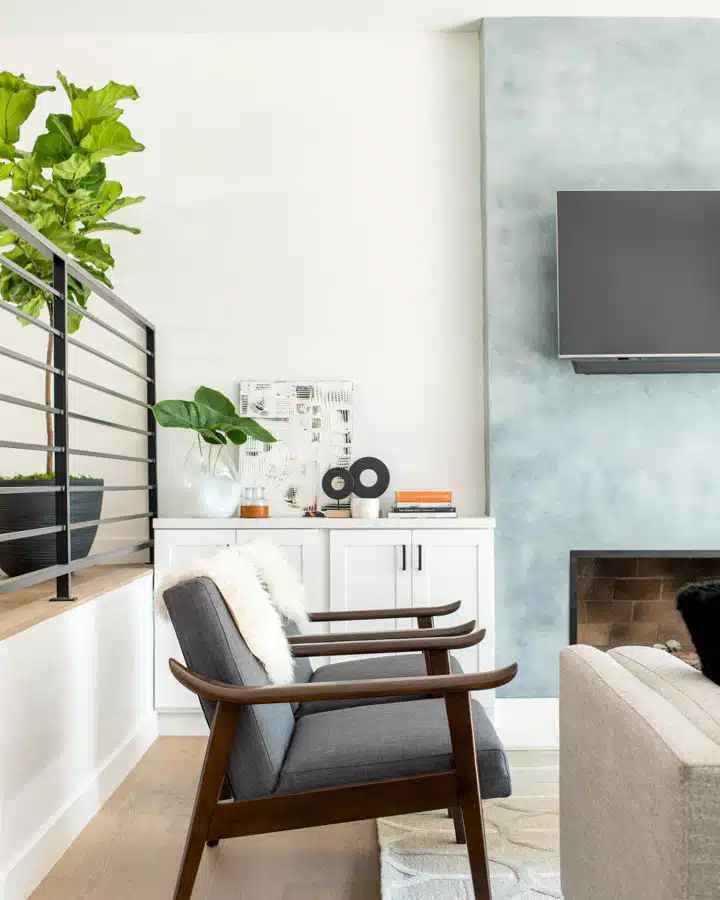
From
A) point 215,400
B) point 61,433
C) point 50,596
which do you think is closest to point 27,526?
point 50,596

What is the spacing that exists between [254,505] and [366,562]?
1.79 ft

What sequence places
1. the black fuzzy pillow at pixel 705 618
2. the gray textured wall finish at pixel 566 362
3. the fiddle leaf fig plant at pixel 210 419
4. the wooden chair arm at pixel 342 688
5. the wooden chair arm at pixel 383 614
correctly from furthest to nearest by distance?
the gray textured wall finish at pixel 566 362 < the fiddle leaf fig plant at pixel 210 419 < the wooden chair arm at pixel 383 614 < the wooden chair arm at pixel 342 688 < the black fuzzy pillow at pixel 705 618

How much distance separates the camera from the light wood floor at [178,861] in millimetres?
2254

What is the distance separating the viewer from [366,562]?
143 inches

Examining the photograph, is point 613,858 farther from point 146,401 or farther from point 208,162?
point 208,162

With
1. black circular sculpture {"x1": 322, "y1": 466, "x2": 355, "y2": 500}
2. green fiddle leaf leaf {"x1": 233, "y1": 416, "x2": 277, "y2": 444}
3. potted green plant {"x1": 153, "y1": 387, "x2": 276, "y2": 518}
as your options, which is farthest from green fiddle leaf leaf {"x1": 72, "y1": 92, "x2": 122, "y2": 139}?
black circular sculpture {"x1": 322, "y1": 466, "x2": 355, "y2": 500}

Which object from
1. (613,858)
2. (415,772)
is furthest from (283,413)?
(613,858)

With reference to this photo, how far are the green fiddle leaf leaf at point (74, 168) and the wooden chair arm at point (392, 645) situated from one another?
5.96ft

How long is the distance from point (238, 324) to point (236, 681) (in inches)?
93.2

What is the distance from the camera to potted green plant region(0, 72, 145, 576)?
2955 millimetres

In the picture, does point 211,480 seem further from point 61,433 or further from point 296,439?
point 61,433

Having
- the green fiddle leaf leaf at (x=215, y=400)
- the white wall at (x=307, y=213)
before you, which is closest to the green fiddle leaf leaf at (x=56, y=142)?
the white wall at (x=307, y=213)

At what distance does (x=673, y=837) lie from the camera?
3.76 ft

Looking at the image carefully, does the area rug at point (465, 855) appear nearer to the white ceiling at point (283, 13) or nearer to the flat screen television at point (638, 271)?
the flat screen television at point (638, 271)
